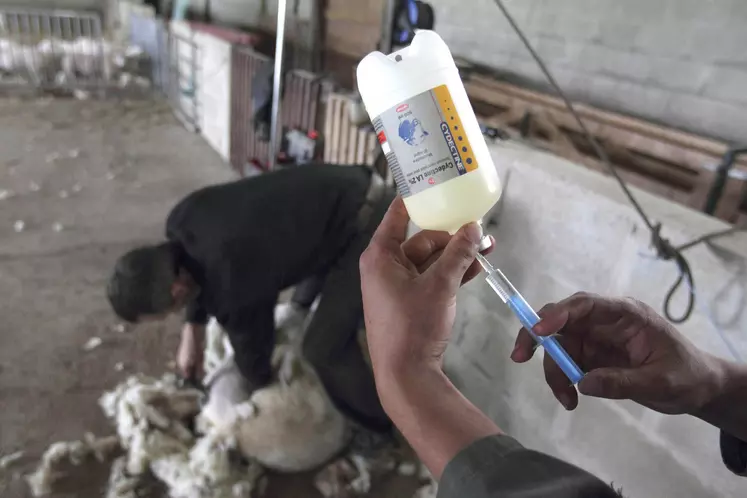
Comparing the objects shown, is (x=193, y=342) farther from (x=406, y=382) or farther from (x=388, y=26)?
(x=406, y=382)

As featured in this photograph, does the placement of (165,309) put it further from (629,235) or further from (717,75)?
(717,75)

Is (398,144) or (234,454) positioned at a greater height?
(398,144)

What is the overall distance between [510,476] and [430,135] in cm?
33

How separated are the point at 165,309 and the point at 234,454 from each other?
18.0 inches

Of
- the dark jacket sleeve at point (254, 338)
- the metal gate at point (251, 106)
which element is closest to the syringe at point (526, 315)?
the dark jacket sleeve at point (254, 338)

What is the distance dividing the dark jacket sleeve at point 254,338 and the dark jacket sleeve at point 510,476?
0.97 m

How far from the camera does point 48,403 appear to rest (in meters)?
1.67

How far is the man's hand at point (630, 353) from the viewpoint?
0.65 m

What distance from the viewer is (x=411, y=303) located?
54 cm

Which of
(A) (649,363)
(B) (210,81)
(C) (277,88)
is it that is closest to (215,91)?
(B) (210,81)

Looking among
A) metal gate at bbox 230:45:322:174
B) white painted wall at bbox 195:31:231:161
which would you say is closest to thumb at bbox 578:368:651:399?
metal gate at bbox 230:45:322:174

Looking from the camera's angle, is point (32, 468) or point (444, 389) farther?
point (32, 468)

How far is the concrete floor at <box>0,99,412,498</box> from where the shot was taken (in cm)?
164

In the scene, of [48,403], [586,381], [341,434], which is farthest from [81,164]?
[586,381]
